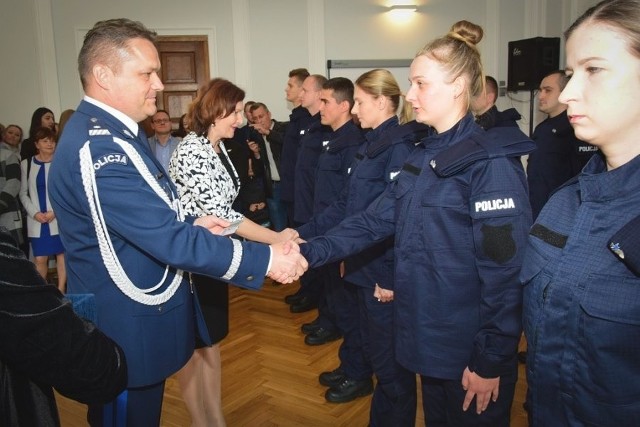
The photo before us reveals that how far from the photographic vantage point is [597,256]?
92cm

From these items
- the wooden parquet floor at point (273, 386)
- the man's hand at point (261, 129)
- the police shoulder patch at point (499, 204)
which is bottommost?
the wooden parquet floor at point (273, 386)

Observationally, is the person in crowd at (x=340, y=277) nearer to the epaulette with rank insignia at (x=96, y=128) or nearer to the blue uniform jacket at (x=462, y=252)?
the blue uniform jacket at (x=462, y=252)

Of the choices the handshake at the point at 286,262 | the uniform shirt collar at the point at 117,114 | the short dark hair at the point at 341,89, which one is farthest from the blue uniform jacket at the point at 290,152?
the uniform shirt collar at the point at 117,114

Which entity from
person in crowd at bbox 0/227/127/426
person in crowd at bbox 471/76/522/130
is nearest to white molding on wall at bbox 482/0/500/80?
person in crowd at bbox 471/76/522/130

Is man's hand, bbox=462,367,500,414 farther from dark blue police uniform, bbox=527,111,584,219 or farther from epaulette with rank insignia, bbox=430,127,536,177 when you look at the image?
dark blue police uniform, bbox=527,111,584,219

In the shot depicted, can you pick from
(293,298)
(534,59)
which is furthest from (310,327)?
(534,59)

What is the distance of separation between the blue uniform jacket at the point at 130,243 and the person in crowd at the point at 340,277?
1.37m

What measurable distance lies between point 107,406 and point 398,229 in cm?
106

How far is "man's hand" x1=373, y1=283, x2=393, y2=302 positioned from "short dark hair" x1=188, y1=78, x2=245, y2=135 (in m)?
1.08

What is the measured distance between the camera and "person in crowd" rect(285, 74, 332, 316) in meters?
3.61

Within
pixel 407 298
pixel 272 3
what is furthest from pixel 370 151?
pixel 272 3

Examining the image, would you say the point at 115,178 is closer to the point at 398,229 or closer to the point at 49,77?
the point at 398,229

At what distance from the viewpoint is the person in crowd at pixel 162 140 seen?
16.1ft

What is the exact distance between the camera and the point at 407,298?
159 centimetres
